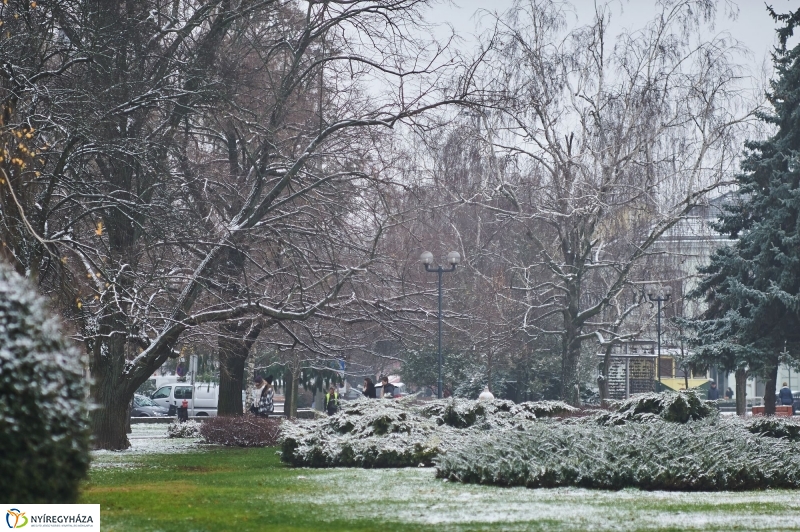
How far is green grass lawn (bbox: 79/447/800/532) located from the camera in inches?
417

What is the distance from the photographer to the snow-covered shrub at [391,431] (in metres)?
18.6

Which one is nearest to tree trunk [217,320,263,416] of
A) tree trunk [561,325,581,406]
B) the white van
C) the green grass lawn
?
the green grass lawn

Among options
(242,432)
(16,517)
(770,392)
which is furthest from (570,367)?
(16,517)

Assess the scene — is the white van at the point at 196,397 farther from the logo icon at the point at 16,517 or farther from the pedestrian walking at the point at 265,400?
the logo icon at the point at 16,517

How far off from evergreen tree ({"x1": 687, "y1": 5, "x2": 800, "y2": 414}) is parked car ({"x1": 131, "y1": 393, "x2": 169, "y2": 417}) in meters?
27.8

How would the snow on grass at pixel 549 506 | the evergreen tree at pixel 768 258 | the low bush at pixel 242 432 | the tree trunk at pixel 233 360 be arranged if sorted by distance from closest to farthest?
1. the snow on grass at pixel 549 506
2. the tree trunk at pixel 233 360
3. the low bush at pixel 242 432
4. the evergreen tree at pixel 768 258

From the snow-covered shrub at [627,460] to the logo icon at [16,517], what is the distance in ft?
28.3

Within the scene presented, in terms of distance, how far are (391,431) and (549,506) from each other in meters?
7.62

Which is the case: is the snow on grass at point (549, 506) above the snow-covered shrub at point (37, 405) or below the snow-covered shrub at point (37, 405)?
below

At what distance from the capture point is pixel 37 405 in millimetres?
6402

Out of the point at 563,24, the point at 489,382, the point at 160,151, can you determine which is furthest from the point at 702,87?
the point at 160,151

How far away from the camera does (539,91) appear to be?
115 feet

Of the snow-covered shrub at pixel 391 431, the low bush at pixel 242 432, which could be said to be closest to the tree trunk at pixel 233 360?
the low bush at pixel 242 432

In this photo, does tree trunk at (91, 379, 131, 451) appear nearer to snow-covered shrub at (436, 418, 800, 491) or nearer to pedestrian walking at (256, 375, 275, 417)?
pedestrian walking at (256, 375, 275, 417)
